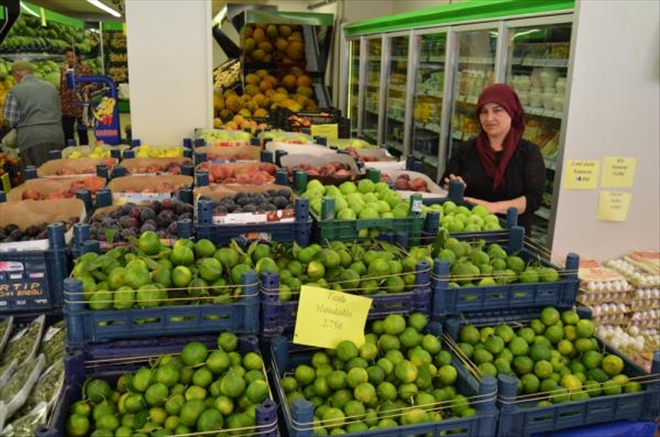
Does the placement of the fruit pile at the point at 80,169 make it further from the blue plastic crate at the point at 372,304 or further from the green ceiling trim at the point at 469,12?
the green ceiling trim at the point at 469,12

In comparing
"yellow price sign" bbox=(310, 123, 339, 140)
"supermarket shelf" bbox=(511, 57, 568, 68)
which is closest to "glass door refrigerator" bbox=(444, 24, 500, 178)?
"supermarket shelf" bbox=(511, 57, 568, 68)

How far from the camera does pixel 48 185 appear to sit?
3.34m

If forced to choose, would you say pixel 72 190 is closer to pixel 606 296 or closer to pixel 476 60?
pixel 606 296

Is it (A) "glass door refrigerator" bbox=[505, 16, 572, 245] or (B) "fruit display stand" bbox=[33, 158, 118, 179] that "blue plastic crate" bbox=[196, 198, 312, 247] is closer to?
(B) "fruit display stand" bbox=[33, 158, 118, 179]

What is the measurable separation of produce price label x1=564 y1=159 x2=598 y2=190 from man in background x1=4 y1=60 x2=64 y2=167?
6.19 metres

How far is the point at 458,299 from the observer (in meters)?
2.09

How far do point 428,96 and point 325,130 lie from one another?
1254 mm

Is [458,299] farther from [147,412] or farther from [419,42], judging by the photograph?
[419,42]

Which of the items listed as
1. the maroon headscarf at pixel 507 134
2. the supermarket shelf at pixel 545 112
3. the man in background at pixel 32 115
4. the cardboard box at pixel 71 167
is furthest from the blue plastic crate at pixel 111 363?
the man in background at pixel 32 115

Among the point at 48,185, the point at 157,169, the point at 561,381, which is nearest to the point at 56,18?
the point at 157,169

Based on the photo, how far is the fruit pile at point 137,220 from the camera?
2.42 m

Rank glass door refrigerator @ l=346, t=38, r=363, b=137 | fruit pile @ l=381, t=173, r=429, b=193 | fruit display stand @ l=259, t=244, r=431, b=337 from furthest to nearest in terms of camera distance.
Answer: glass door refrigerator @ l=346, t=38, r=363, b=137
fruit pile @ l=381, t=173, r=429, b=193
fruit display stand @ l=259, t=244, r=431, b=337

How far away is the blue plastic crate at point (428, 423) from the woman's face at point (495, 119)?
6.88 ft

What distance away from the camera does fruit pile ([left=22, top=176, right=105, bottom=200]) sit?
3.18m
